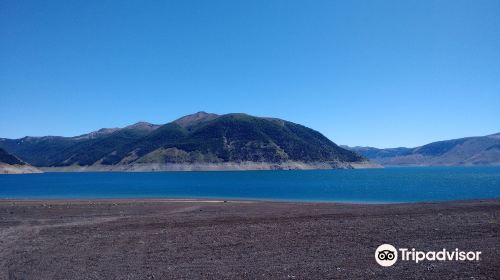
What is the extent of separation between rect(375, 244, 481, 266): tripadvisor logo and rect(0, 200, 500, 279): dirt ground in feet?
1.18

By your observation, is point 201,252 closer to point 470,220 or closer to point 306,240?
point 306,240

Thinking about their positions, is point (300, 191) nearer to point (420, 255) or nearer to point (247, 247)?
point (247, 247)

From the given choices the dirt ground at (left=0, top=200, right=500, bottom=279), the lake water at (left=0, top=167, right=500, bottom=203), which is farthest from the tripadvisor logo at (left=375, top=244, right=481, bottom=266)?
the lake water at (left=0, top=167, right=500, bottom=203)

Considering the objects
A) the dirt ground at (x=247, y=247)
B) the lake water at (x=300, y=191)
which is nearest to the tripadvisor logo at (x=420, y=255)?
the dirt ground at (x=247, y=247)

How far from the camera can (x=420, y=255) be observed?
15.5 metres

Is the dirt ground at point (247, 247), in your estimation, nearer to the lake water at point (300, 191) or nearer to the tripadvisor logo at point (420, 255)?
the tripadvisor logo at point (420, 255)

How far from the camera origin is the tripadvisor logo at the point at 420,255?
14883 millimetres

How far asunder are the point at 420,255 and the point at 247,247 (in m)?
6.72

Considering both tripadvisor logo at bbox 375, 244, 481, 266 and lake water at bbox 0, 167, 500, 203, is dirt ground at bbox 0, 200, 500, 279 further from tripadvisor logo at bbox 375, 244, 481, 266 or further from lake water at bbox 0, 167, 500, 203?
lake water at bbox 0, 167, 500, 203

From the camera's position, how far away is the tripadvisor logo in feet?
48.8

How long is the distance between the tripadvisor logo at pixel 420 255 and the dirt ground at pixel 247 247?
360 mm

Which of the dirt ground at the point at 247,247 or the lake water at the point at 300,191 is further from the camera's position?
the lake water at the point at 300,191

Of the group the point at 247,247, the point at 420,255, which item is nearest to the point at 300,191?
the point at 247,247

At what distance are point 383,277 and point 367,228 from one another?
9775mm
